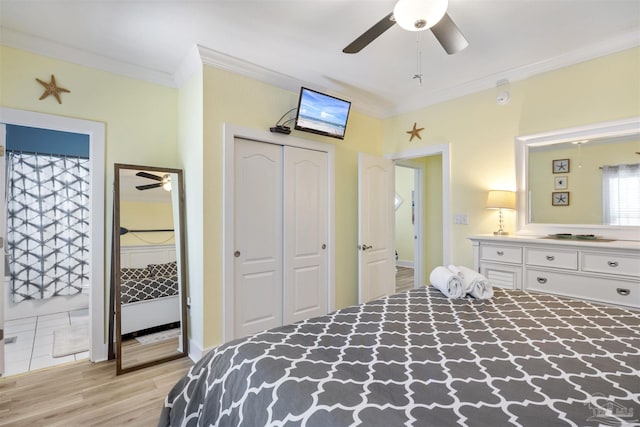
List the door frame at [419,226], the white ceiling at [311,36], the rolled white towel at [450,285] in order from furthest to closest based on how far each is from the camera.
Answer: the door frame at [419,226] < the white ceiling at [311,36] < the rolled white towel at [450,285]

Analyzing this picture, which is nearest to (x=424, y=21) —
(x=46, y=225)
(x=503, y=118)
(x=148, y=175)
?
(x=503, y=118)

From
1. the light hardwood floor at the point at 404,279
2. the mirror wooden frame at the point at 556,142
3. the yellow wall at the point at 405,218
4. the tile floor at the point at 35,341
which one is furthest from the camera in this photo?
the yellow wall at the point at 405,218

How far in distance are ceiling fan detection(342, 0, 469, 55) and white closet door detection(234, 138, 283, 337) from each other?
4.66 feet

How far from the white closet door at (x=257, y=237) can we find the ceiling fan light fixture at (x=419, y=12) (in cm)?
171

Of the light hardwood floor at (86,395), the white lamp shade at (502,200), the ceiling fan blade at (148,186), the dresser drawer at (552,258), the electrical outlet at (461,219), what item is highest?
the ceiling fan blade at (148,186)

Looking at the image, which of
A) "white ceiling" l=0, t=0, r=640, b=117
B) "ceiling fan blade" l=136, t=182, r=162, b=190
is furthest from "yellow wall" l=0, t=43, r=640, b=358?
"ceiling fan blade" l=136, t=182, r=162, b=190

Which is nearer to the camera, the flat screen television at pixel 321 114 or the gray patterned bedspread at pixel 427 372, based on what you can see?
the gray patterned bedspread at pixel 427 372

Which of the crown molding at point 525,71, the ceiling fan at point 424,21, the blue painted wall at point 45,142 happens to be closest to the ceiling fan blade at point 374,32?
the ceiling fan at point 424,21

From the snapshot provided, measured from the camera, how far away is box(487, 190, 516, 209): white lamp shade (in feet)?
9.30

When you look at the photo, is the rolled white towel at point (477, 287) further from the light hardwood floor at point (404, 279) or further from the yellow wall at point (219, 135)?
the light hardwood floor at point (404, 279)

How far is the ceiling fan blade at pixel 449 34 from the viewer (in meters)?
1.71

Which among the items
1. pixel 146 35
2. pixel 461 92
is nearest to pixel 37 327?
pixel 146 35

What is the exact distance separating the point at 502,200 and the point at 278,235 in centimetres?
212

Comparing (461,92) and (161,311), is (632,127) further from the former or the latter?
(161,311)
